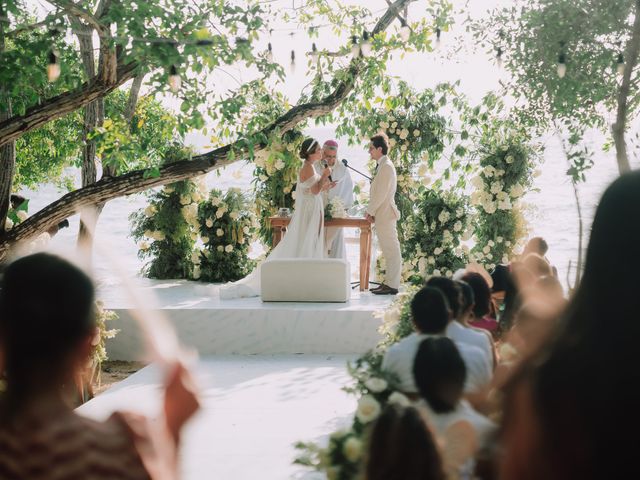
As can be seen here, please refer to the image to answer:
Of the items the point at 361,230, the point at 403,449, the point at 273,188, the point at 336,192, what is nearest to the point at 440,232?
the point at 361,230

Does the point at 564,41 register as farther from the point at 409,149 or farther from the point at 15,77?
the point at 409,149

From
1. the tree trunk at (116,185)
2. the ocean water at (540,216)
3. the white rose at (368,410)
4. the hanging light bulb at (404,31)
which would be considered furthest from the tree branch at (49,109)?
the ocean water at (540,216)

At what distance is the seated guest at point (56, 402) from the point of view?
1468mm

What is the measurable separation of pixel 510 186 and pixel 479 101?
1.37 m

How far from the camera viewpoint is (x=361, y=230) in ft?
34.7

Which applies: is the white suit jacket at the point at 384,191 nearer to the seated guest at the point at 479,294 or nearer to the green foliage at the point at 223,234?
the green foliage at the point at 223,234

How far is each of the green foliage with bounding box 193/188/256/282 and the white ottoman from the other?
2.25 m

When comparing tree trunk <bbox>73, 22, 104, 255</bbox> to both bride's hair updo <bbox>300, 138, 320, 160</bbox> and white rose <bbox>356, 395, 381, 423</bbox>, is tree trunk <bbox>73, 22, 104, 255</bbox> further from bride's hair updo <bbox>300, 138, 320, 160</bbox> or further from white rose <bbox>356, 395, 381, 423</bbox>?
white rose <bbox>356, 395, 381, 423</bbox>

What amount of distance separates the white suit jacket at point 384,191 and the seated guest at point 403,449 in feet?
26.8

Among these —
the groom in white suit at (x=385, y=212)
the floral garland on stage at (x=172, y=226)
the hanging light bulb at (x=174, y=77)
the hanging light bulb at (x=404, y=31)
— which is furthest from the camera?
the floral garland on stage at (x=172, y=226)

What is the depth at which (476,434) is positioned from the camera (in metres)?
2.65

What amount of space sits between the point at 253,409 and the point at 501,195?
202 inches

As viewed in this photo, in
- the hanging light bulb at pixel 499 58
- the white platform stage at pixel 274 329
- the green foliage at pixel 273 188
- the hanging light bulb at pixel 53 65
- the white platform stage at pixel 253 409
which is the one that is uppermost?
the hanging light bulb at pixel 499 58

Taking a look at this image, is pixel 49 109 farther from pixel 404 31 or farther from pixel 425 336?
pixel 425 336
